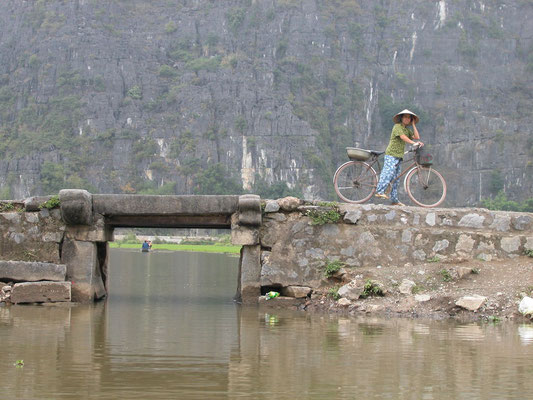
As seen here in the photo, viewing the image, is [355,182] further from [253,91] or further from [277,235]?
[253,91]

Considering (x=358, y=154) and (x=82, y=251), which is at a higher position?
(x=358, y=154)

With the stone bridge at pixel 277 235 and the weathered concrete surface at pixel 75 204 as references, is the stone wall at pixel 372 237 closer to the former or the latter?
the stone bridge at pixel 277 235

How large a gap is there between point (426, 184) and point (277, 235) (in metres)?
2.72

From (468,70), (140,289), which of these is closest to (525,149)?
(468,70)

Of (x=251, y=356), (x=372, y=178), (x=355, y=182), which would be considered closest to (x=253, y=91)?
(x=355, y=182)

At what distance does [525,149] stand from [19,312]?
149 meters

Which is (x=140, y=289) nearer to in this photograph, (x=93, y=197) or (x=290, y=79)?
(x=93, y=197)

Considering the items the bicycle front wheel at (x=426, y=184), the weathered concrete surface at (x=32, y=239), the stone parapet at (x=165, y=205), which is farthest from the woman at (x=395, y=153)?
the weathered concrete surface at (x=32, y=239)

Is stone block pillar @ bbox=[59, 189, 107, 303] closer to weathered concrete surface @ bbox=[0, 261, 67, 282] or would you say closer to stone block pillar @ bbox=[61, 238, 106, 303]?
stone block pillar @ bbox=[61, 238, 106, 303]

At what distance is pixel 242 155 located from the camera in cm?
16062

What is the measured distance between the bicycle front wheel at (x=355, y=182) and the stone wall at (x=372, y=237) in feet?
3.12

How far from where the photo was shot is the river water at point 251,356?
7.91 m

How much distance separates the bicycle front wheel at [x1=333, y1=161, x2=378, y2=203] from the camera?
52.0 ft

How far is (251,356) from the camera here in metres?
9.67
